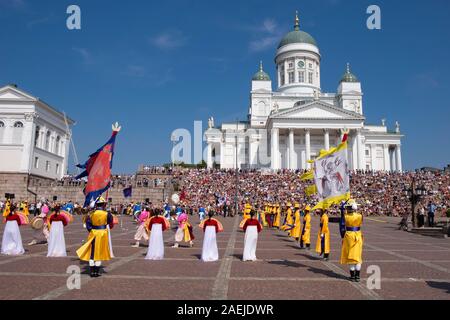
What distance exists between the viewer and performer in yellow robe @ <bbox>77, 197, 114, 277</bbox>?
7.79 m

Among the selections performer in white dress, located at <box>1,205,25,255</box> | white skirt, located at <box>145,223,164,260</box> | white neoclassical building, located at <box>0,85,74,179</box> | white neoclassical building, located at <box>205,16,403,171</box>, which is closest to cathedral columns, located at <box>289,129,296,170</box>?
white neoclassical building, located at <box>205,16,403,171</box>

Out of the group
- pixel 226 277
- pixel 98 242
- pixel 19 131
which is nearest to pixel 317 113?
pixel 19 131

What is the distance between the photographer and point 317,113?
203 feet

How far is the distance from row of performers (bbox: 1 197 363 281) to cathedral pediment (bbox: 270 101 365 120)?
49.7m

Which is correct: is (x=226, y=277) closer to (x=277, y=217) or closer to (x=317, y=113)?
(x=277, y=217)

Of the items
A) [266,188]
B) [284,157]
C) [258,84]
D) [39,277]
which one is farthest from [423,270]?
[258,84]

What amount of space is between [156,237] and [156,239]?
0.06 meters

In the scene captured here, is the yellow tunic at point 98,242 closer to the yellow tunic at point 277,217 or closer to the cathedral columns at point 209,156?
the yellow tunic at point 277,217

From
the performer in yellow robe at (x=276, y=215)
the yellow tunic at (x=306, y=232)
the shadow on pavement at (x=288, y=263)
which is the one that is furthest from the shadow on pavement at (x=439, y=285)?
the performer in yellow robe at (x=276, y=215)

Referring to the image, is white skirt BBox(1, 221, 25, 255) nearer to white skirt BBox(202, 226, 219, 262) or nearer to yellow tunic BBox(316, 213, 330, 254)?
white skirt BBox(202, 226, 219, 262)

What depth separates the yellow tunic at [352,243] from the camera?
25.3 feet

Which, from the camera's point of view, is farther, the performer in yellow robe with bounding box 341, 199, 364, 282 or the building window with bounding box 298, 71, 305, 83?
the building window with bounding box 298, 71, 305, 83
